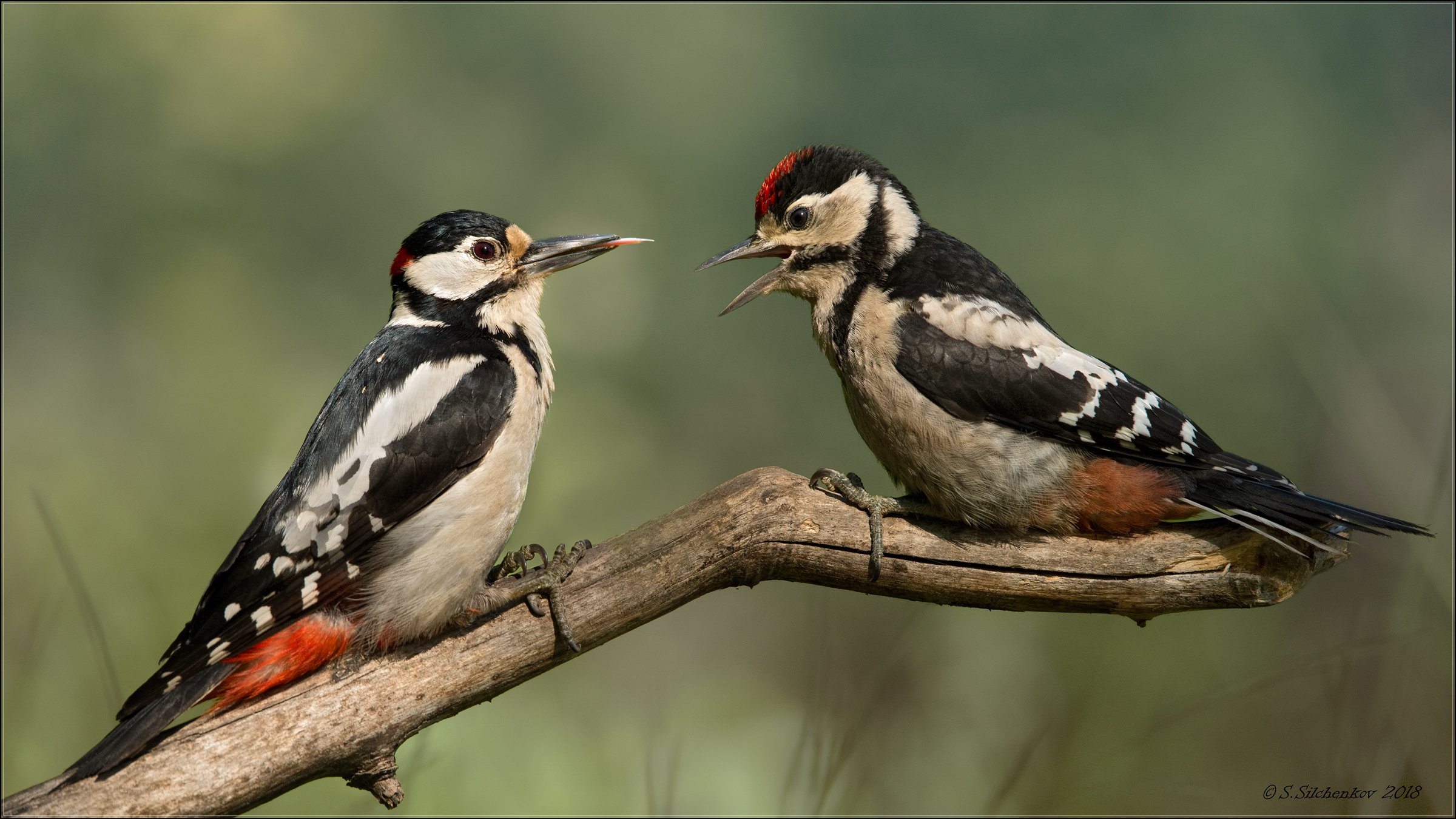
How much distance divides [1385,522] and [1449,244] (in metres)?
4.00

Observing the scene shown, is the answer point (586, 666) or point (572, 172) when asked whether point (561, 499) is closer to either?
point (586, 666)

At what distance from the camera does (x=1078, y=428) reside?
7.91 ft

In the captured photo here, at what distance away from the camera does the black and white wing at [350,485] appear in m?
2.06

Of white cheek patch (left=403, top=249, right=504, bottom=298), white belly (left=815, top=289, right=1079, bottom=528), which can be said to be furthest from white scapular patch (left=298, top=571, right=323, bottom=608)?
white belly (left=815, top=289, right=1079, bottom=528)

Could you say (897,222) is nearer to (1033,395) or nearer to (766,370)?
(1033,395)

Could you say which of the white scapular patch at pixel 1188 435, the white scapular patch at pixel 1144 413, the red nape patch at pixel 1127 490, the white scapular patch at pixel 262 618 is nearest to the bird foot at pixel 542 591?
the white scapular patch at pixel 262 618

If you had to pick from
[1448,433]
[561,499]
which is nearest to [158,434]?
[561,499]

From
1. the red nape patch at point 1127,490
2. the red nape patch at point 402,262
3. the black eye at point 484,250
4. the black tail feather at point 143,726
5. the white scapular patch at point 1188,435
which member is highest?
the red nape patch at point 402,262

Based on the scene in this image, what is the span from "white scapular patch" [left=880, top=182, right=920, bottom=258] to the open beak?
0.89ft

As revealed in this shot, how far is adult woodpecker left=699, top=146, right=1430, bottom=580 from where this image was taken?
2.39 m

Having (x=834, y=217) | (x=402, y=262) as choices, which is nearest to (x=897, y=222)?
(x=834, y=217)

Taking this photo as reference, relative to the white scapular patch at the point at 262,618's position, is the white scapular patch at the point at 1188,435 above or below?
below

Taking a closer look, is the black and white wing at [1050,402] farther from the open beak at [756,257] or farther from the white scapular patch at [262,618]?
the white scapular patch at [262,618]

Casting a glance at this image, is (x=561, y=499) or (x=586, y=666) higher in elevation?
(x=561, y=499)
